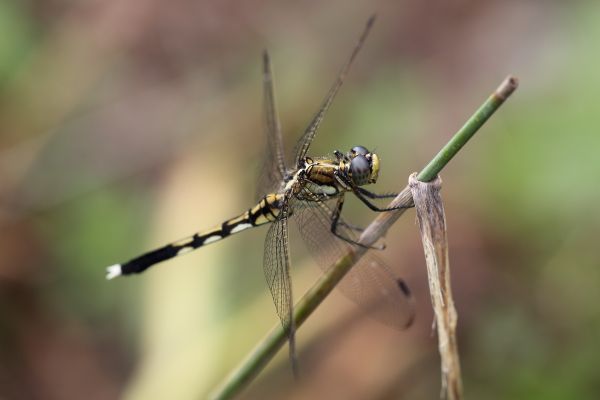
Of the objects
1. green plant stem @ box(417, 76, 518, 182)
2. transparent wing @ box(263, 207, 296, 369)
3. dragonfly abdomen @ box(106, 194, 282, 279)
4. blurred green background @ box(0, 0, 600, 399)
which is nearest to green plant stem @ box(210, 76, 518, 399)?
green plant stem @ box(417, 76, 518, 182)

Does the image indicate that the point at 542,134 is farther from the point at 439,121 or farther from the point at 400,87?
the point at 400,87

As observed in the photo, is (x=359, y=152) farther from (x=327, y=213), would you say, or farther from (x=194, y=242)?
(x=194, y=242)

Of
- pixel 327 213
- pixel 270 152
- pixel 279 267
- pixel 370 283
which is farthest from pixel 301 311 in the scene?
pixel 270 152

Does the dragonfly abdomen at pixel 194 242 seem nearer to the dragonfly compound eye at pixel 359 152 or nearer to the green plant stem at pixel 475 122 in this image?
the dragonfly compound eye at pixel 359 152

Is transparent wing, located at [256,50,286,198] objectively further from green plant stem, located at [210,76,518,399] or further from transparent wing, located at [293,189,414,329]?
green plant stem, located at [210,76,518,399]

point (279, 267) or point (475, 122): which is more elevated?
point (475, 122)

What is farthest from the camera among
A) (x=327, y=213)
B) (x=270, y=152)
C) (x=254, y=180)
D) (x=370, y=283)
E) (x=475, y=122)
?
(x=254, y=180)

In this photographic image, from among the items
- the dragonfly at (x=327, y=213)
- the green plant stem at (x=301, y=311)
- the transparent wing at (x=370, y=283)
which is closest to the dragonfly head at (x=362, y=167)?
the dragonfly at (x=327, y=213)

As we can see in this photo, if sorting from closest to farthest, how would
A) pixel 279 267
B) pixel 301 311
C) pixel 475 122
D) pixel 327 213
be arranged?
pixel 475 122 < pixel 301 311 < pixel 279 267 < pixel 327 213
